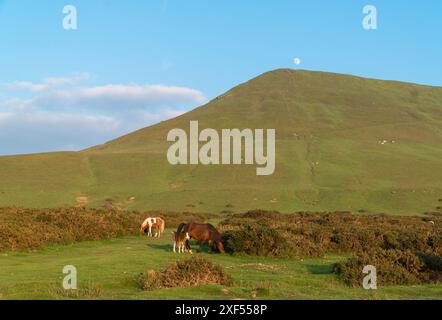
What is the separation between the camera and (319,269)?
19938 mm

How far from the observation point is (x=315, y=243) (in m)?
25.7

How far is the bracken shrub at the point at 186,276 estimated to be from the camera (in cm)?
1438

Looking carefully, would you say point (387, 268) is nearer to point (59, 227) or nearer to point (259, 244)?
point (259, 244)

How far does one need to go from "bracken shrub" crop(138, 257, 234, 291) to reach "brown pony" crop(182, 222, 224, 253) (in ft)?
24.2

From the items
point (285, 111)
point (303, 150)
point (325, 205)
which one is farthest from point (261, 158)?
point (285, 111)

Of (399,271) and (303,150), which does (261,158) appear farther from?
(399,271)

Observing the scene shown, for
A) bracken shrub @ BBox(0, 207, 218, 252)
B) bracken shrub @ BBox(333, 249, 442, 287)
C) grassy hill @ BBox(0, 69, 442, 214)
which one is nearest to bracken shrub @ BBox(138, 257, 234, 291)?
bracken shrub @ BBox(333, 249, 442, 287)

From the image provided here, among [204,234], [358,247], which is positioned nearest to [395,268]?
→ [204,234]

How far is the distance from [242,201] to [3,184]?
28.8m

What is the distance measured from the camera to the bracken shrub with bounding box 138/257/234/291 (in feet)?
47.2

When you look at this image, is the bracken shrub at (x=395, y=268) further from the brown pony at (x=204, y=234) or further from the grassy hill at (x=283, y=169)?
the grassy hill at (x=283, y=169)

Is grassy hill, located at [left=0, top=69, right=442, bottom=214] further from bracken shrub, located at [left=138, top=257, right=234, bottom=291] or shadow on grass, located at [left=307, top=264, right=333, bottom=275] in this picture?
bracken shrub, located at [left=138, top=257, right=234, bottom=291]

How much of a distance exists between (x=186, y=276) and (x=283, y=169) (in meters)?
68.9

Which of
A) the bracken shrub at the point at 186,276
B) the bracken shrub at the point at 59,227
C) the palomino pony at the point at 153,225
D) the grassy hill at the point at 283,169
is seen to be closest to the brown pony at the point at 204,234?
the bracken shrub at the point at 59,227
